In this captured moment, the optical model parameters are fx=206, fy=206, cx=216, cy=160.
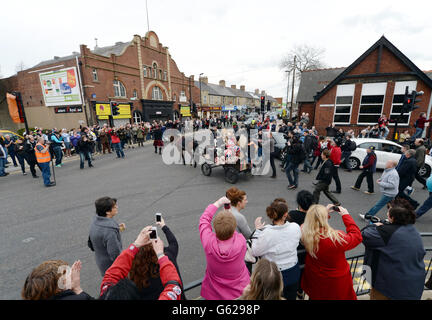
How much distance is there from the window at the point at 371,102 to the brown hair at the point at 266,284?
19.8 meters

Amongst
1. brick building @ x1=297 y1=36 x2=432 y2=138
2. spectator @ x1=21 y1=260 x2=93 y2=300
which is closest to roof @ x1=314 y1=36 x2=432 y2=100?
brick building @ x1=297 y1=36 x2=432 y2=138

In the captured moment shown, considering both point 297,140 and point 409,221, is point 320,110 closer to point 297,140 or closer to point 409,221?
point 297,140

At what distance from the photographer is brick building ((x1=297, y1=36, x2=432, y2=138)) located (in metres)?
15.1

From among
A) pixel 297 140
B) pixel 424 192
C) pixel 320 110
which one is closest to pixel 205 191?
pixel 297 140

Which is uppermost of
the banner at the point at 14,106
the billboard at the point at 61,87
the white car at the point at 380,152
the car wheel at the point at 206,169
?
the billboard at the point at 61,87

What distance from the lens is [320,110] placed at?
59.9 feet

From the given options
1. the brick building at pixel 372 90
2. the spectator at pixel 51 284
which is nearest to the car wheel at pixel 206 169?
the spectator at pixel 51 284

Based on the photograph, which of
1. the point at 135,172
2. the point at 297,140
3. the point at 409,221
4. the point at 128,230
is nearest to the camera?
the point at 409,221

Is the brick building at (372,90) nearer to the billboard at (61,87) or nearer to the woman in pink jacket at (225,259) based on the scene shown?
the woman in pink jacket at (225,259)

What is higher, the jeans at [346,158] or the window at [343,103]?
the window at [343,103]

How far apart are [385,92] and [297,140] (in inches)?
550

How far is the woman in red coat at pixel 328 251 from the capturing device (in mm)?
2125

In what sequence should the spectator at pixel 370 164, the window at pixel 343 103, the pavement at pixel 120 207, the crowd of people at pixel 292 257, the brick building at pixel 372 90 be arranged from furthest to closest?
the window at pixel 343 103 < the brick building at pixel 372 90 < the spectator at pixel 370 164 < the pavement at pixel 120 207 < the crowd of people at pixel 292 257

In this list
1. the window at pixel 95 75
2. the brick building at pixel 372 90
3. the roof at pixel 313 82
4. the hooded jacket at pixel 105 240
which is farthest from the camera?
the roof at pixel 313 82
